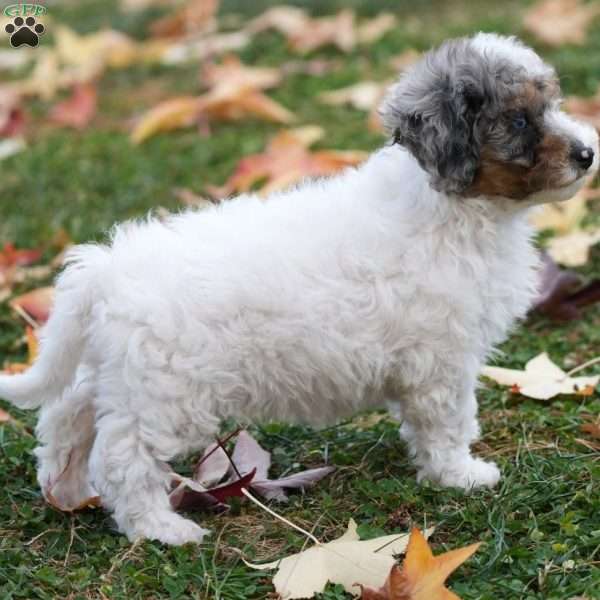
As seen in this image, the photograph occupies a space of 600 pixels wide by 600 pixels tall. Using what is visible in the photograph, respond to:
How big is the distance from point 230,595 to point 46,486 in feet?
3.00

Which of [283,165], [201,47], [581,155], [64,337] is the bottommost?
[201,47]

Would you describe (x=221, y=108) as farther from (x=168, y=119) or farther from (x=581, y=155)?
(x=581, y=155)

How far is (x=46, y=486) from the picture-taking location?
387cm

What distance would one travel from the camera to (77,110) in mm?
8648

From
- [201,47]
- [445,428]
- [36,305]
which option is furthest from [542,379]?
[201,47]

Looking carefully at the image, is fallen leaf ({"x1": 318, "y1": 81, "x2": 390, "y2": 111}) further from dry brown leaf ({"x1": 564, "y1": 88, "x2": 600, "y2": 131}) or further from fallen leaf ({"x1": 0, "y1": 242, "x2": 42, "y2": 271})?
fallen leaf ({"x1": 0, "y1": 242, "x2": 42, "y2": 271})

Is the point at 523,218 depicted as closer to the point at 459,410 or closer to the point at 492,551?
the point at 459,410

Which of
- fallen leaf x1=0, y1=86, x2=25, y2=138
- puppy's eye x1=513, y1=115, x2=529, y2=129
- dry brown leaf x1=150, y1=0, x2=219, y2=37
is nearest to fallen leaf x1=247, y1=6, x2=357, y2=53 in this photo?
dry brown leaf x1=150, y1=0, x2=219, y2=37

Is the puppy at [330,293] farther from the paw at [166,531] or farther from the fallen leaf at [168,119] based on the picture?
the fallen leaf at [168,119]

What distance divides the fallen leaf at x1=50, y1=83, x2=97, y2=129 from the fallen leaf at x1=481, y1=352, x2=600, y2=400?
196 inches

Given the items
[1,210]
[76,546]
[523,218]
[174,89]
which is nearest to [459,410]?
[523,218]

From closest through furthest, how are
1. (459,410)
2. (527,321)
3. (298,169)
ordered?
(459,410) < (527,321) < (298,169)

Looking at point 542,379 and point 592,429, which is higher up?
point 592,429

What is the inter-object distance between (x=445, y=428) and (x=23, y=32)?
2.97 m
